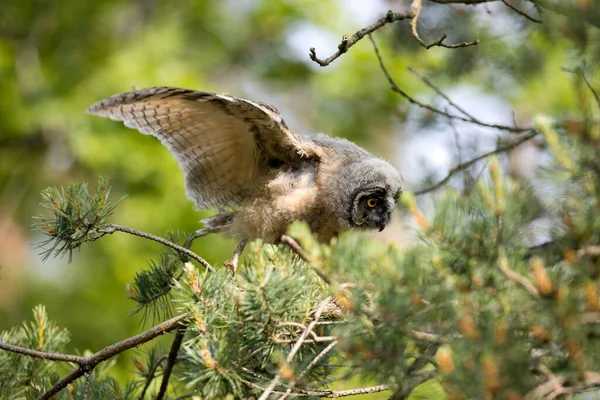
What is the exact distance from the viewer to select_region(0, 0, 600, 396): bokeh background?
7461 millimetres

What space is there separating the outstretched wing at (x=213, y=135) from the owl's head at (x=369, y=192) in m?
0.29

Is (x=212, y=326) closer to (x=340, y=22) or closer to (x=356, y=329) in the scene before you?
(x=356, y=329)

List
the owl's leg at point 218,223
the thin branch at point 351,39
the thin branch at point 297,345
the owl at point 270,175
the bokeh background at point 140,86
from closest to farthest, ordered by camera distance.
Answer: the thin branch at point 297,345 < the thin branch at point 351,39 < the owl at point 270,175 < the owl's leg at point 218,223 < the bokeh background at point 140,86

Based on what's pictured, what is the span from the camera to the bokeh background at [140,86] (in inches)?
294

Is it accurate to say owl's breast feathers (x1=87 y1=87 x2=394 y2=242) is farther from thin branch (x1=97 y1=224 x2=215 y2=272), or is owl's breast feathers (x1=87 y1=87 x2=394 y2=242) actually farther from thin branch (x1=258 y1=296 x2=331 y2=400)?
Result: thin branch (x1=258 y1=296 x2=331 y2=400)

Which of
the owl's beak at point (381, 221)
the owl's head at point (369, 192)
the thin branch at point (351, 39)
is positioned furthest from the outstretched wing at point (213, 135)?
the thin branch at point (351, 39)

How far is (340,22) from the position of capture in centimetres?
1013

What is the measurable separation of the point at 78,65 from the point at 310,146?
20.6 ft

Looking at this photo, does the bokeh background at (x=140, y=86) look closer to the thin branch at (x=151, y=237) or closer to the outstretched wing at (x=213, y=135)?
the outstretched wing at (x=213, y=135)

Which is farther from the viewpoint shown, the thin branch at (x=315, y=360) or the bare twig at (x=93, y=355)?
the bare twig at (x=93, y=355)

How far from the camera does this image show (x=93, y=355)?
307 centimetres

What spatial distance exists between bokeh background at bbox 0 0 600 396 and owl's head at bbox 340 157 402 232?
185 cm

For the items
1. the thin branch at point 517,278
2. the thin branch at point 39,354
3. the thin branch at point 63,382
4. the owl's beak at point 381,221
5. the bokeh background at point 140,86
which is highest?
the bokeh background at point 140,86

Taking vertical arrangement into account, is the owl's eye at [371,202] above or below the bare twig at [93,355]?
above
